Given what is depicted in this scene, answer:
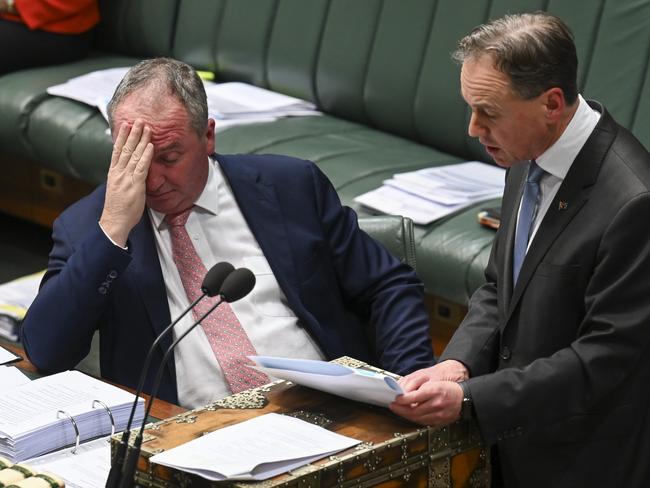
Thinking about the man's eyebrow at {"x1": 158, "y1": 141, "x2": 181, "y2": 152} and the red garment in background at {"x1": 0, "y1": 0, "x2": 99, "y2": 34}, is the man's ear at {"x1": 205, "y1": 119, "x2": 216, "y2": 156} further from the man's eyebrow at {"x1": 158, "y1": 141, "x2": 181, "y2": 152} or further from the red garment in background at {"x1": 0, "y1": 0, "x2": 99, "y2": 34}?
the red garment in background at {"x1": 0, "y1": 0, "x2": 99, "y2": 34}

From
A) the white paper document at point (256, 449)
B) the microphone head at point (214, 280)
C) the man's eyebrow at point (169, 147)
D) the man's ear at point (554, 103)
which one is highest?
the man's ear at point (554, 103)

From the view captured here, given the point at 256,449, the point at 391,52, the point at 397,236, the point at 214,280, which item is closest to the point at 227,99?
the point at 391,52

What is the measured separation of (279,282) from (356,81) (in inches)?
88.5

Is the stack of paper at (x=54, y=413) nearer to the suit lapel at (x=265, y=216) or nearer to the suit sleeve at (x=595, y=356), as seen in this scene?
the suit lapel at (x=265, y=216)

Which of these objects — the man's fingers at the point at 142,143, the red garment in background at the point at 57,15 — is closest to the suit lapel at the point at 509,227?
the man's fingers at the point at 142,143

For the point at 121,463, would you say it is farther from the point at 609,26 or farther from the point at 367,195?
the point at 609,26

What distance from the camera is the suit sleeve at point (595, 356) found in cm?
227

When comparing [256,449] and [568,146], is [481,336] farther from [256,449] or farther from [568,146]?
[256,449]

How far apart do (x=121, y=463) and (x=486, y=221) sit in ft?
7.32

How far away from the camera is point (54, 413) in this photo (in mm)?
2426

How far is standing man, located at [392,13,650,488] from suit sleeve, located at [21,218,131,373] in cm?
73

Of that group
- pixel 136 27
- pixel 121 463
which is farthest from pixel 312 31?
pixel 121 463

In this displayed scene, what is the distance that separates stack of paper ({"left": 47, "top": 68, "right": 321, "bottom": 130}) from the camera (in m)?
5.03

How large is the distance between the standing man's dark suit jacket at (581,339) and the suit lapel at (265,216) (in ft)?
1.78
